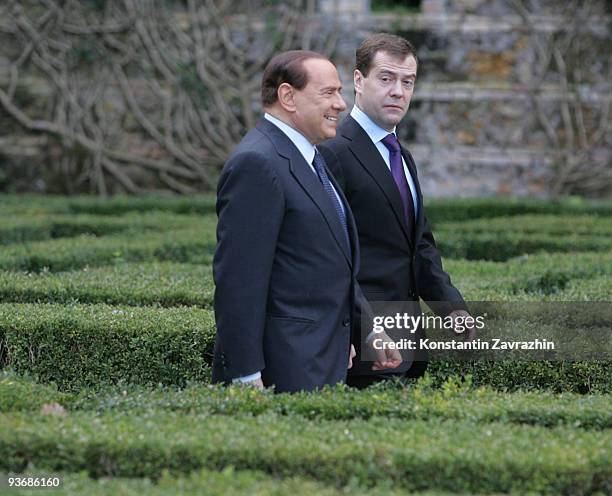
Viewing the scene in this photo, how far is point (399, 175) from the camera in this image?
187 inches

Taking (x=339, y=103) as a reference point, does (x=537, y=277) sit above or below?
below

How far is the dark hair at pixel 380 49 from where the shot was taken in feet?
15.0

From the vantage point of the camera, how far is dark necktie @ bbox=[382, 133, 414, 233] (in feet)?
15.5

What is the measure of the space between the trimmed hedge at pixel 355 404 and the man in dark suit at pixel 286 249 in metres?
0.11

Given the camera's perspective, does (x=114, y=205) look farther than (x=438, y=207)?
Yes

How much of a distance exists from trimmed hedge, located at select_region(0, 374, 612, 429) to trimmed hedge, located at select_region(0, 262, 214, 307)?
1.93m

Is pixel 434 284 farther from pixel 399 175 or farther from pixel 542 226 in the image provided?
pixel 542 226

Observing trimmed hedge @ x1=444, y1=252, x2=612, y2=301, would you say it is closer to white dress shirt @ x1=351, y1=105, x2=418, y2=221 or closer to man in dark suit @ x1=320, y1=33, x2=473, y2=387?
man in dark suit @ x1=320, y1=33, x2=473, y2=387

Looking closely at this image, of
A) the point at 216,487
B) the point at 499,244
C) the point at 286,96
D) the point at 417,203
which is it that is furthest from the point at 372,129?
the point at 499,244

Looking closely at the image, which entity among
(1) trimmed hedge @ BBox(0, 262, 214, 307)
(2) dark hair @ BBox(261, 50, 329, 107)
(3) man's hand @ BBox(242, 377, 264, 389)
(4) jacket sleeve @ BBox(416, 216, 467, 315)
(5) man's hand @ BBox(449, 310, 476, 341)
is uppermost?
(2) dark hair @ BBox(261, 50, 329, 107)

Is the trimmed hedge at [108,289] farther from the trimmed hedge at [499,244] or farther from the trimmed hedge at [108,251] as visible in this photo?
the trimmed hedge at [499,244]

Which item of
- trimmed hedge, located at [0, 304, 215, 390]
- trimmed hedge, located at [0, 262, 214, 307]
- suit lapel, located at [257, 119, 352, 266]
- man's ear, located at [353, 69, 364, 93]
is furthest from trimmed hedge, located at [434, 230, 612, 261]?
suit lapel, located at [257, 119, 352, 266]

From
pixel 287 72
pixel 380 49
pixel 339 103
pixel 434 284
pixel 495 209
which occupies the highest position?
pixel 380 49

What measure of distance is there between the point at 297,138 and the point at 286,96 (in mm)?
172
